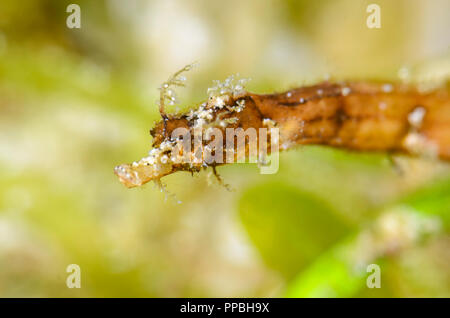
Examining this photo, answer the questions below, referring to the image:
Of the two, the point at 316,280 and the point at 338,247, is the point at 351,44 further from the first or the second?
the point at 316,280

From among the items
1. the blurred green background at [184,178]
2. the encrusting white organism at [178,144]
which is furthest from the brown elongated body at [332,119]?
the blurred green background at [184,178]

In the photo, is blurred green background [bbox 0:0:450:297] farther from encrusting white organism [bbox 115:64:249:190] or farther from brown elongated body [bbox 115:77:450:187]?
encrusting white organism [bbox 115:64:249:190]

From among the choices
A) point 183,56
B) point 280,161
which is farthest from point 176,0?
point 280,161

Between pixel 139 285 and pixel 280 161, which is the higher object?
pixel 280 161

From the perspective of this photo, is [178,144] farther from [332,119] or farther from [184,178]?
[184,178]

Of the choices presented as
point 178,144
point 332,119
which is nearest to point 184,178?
point 332,119

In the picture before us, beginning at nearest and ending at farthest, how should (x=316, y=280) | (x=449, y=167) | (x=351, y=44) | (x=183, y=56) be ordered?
(x=316, y=280), (x=449, y=167), (x=183, y=56), (x=351, y=44)

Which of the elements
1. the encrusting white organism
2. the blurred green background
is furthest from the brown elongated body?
the blurred green background

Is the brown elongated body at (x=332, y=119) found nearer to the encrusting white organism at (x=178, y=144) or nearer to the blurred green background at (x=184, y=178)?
the encrusting white organism at (x=178, y=144)
